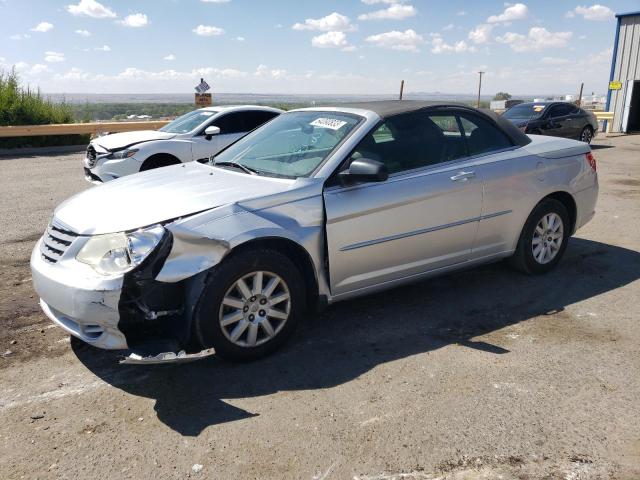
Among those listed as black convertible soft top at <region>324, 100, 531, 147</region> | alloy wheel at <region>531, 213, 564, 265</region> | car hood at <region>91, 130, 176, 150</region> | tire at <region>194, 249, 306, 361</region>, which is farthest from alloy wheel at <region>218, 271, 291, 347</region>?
car hood at <region>91, 130, 176, 150</region>

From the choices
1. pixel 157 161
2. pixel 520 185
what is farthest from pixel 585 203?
pixel 157 161

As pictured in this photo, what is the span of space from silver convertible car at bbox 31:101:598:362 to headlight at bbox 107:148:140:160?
16.4 feet

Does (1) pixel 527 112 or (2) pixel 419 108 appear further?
(1) pixel 527 112

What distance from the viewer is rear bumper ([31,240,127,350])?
10.9ft

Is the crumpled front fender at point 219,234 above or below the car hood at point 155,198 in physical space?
below

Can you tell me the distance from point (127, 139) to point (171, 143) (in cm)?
80

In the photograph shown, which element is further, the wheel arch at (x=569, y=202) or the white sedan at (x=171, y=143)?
the white sedan at (x=171, y=143)

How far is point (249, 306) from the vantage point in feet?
12.2

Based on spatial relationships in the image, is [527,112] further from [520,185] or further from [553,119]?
[520,185]

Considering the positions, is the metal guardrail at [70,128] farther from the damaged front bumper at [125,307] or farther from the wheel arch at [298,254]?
the wheel arch at [298,254]

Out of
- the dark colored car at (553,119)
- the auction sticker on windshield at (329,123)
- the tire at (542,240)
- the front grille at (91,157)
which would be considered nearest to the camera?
the auction sticker on windshield at (329,123)

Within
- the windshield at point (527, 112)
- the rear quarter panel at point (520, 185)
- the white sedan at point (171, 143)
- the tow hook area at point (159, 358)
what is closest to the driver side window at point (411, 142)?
the rear quarter panel at point (520, 185)

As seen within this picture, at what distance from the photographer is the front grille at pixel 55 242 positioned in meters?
3.64

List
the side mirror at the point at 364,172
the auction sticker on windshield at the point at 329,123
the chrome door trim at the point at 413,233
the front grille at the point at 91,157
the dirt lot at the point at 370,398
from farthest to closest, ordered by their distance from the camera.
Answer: the front grille at the point at 91,157
the auction sticker on windshield at the point at 329,123
the chrome door trim at the point at 413,233
the side mirror at the point at 364,172
the dirt lot at the point at 370,398
